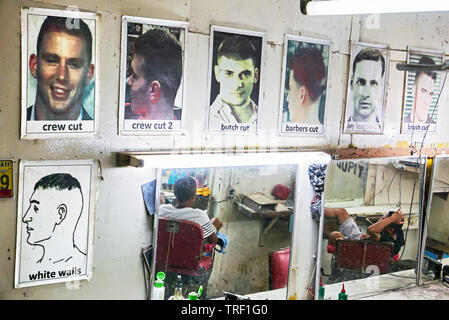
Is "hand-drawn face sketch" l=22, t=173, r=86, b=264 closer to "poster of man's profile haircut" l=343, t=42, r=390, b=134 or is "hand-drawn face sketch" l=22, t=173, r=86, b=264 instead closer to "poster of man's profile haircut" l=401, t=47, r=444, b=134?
"poster of man's profile haircut" l=343, t=42, r=390, b=134

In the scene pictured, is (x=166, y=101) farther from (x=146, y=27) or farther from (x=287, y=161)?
(x=287, y=161)

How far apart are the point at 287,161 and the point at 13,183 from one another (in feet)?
5.01

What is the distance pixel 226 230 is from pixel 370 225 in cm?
119

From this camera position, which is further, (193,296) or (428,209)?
(428,209)

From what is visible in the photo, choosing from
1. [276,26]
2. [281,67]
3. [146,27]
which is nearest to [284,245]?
[281,67]

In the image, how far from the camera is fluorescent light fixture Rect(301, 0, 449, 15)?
249 cm

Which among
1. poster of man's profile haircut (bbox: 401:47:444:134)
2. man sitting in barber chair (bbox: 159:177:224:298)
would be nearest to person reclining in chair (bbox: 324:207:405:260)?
poster of man's profile haircut (bbox: 401:47:444:134)

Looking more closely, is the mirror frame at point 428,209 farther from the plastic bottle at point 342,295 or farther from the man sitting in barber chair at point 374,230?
the plastic bottle at point 342,295

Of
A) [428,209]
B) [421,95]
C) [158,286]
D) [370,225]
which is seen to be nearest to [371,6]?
[421,95]

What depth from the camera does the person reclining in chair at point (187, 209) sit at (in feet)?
9.96

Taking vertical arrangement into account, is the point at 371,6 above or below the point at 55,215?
above

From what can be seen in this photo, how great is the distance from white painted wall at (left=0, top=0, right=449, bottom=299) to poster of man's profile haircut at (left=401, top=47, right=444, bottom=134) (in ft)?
1.41

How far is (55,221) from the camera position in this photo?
274 centimetres

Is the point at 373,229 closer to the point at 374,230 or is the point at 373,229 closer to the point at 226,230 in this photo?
the point at 374,230
